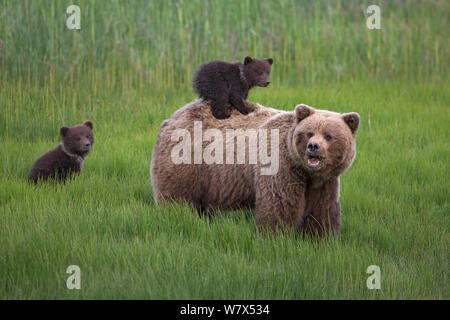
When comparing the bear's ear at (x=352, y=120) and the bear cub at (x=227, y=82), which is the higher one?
the bear cub at (x=227, y=82)

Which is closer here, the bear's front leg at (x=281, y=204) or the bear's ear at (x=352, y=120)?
the bear's ear at (x=352, y=120)

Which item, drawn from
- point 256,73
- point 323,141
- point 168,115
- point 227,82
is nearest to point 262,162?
point 323,141

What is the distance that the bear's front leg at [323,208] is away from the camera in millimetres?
4746

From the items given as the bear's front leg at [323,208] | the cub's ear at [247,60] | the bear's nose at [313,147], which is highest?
the cub's ear at [247,60]

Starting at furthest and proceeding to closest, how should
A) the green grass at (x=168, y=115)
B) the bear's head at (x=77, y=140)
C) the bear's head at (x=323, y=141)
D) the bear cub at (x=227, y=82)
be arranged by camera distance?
the bear's head at (x=77, y=140), the bear cub at (x=227, y=82), the bear's head at (x=323, y=141), the green grass at (x=168, y=115)

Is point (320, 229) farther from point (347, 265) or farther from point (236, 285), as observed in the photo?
point (236, 285)

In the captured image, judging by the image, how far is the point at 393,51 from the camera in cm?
1050

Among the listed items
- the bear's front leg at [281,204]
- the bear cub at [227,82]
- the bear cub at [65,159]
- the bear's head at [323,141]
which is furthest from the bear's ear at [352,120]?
Answer: the bear cub at [65,159]

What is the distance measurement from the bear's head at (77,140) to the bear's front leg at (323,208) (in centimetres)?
310

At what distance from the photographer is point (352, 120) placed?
451cm

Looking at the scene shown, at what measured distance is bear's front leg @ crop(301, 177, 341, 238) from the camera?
4.75 meters

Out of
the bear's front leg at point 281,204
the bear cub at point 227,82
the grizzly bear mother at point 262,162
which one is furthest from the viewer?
the bear cub at point 227,82

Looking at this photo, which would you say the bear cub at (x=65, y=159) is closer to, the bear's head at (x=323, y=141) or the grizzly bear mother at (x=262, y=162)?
the grizzly bear mother at (x=262, y=162)

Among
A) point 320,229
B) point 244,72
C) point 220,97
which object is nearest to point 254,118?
point 220,97
